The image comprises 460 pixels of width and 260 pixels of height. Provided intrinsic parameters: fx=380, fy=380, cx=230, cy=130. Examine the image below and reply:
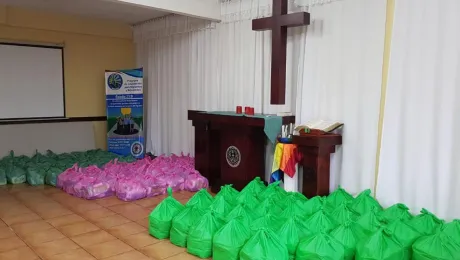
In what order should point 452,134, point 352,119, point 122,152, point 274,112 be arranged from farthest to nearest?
point 122,152, point 274,112, point 352,119, point 452,134

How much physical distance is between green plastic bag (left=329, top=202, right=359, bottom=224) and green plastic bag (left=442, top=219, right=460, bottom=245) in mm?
624

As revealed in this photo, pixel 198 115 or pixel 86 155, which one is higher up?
pixel 198 115

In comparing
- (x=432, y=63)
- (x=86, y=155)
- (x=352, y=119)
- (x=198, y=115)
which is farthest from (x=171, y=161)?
(x=432, y=63)

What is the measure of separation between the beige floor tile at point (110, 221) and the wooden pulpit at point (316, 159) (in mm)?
1810

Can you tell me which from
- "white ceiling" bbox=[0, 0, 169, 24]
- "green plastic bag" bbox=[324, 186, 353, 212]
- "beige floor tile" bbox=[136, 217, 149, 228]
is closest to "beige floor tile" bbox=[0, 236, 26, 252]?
"beige floor tile" bbox=[136, 217, 149, 228]

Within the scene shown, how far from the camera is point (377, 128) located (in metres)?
3.63

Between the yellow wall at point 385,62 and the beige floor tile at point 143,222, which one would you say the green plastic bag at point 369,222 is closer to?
the yellow wall at point 385,62

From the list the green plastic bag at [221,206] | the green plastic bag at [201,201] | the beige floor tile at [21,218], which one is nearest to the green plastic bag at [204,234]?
the green plastic bag at [221,206]

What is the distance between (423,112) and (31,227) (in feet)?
11.9

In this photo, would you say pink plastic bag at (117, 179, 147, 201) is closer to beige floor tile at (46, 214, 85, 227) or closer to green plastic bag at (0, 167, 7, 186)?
beige floor tile at (46, 214, 85, 227)

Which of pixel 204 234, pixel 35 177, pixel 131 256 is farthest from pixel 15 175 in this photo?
pixel 204 234

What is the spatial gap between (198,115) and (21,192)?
7.74 feet

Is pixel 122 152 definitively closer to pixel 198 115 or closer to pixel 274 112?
pixel 198 115

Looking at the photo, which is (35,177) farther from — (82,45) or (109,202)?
(82,45)
